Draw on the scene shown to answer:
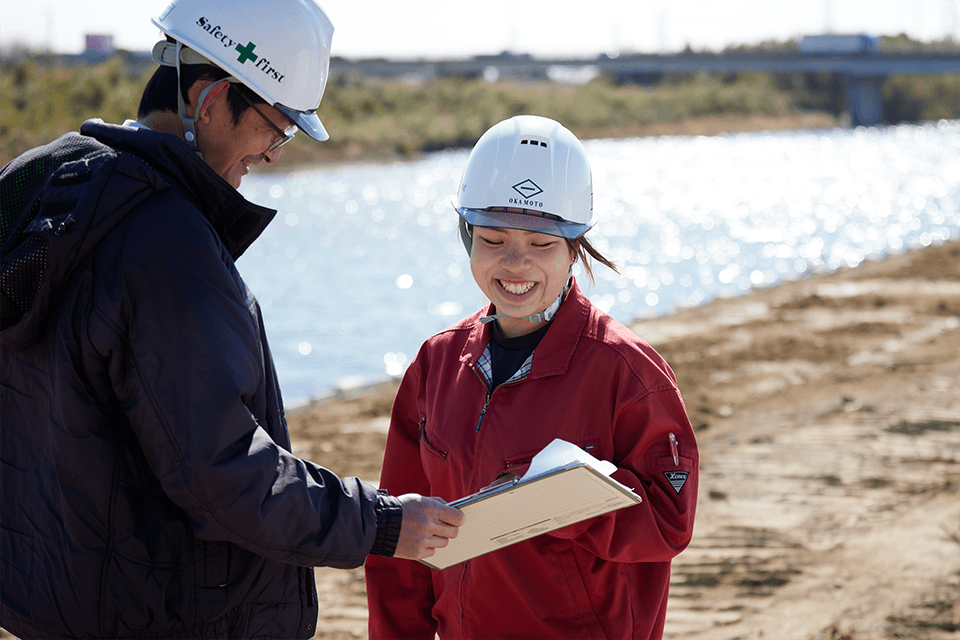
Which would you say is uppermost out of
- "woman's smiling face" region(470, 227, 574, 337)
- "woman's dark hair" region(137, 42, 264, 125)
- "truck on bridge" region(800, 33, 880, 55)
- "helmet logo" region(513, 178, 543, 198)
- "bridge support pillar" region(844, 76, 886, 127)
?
"truck on bridge" region(800, 33, 880, 55)

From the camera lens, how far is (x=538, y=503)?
2.18 metres

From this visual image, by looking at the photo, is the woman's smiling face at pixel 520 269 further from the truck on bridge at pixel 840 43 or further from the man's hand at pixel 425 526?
the truck on bridge at pixel 840 43

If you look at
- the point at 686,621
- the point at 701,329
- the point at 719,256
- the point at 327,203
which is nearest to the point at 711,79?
the point at 327,203

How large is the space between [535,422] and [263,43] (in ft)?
3.79

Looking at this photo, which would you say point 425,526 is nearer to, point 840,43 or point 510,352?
point 510,352

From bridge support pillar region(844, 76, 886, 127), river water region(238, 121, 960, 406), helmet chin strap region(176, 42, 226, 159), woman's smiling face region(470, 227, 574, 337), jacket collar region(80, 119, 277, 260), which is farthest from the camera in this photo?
bridge support pillar region(844, 76, 886, 127)

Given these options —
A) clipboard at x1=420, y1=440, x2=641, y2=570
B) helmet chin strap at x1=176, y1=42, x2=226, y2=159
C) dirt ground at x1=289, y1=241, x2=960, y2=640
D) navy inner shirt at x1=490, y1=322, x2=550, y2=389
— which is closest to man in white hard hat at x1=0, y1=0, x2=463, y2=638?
helmet chin strap at x1=176, y1=42, x2=226, y2=159

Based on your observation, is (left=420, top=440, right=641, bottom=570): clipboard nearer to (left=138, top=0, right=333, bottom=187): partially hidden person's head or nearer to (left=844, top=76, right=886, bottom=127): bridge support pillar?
(left=138, top=0, right=333, bottom=187): partially hidden person's head

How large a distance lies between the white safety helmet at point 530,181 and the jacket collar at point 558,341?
0.65ft

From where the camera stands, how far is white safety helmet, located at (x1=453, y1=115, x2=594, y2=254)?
8.68 ft

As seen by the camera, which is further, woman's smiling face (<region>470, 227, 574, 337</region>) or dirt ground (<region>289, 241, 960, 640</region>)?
dirt ground (<region>289, 241, 960, 640</region>)

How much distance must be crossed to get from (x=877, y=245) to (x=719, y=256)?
3472mm

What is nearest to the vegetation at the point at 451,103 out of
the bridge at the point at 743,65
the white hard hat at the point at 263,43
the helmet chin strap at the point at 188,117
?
the bridge at the point at 743,65

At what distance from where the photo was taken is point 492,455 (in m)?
2.47
